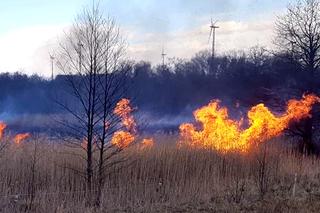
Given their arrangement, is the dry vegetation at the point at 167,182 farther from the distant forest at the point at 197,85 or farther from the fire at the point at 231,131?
the distant forest at the point at 197,85

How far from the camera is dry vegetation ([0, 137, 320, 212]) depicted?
466 inches

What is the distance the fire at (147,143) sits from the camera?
16.7 meters

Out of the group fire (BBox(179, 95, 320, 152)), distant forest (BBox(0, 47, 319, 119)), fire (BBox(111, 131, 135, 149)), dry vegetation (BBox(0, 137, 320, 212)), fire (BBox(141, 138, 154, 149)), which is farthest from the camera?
distant forest (BBox(0, 47, 319, 119))

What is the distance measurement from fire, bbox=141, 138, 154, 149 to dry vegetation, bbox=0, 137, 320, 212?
1.02 feet

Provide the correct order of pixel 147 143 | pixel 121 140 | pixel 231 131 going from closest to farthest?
pixel 121 140, pixel 147 143, pixel 231 131

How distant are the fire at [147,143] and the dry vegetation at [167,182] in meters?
0.31

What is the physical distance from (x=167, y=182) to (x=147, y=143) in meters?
3.02

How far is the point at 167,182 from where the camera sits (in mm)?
14531

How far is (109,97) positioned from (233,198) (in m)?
4.17

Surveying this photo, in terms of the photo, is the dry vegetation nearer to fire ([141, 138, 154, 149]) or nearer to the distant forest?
fire ([141, 138, 154, 149])

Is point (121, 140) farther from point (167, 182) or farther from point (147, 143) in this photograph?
point (147, 143)

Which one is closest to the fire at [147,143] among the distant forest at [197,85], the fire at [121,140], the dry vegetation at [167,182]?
the dry vegetation at [167,182]

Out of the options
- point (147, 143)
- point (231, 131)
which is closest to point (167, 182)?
point (147, 143)

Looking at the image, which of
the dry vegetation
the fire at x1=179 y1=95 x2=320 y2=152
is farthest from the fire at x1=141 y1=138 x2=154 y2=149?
the fire at x1=179 y1=95 x2=320 y2=152
